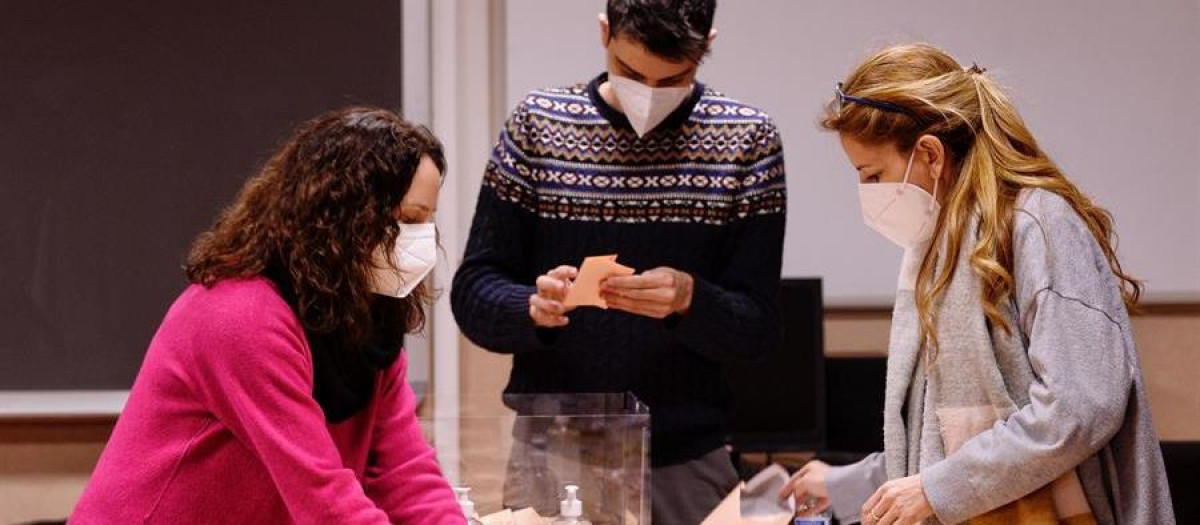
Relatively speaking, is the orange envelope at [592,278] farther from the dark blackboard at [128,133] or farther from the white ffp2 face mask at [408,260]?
the dark blackboard at [128,133]

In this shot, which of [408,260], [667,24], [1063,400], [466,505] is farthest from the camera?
[667,24]

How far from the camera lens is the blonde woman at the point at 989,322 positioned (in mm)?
1799

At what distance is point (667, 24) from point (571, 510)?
33.7 inches

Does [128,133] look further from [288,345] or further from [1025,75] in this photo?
[1025,75]

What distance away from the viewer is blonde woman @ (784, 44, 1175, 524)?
5.90 feet

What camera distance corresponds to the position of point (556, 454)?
2098 mm

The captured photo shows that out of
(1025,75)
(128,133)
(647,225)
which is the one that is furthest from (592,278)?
(1025,75)

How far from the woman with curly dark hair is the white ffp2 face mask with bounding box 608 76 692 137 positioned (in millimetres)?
559

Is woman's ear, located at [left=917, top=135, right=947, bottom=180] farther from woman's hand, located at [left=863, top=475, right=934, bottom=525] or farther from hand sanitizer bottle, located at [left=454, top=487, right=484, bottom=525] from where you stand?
hand sanitizer bottle, located at [left=454, top=487, right=484, bottom=525]

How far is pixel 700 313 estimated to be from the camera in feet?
7.84

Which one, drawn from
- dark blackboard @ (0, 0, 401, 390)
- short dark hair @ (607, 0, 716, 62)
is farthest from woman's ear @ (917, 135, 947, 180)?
dark blackboard @ (0, 0, 401, 390)

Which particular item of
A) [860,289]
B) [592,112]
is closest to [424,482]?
[592,112]

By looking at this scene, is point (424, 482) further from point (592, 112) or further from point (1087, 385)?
point (1087, 385)

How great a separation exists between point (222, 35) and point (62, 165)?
588 millimetres
